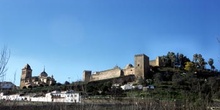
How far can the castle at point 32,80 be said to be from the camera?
6475cm

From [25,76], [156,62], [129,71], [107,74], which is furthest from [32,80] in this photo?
[156,62]

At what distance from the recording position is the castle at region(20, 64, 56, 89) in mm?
64750

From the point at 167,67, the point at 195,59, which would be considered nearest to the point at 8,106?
the point at 167,67

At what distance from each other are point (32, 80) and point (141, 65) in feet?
87.4

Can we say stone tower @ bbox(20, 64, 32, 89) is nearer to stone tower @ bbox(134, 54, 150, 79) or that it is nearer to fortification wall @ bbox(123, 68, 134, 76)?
fortification wall @ bbox(123, 68, 134, 76)

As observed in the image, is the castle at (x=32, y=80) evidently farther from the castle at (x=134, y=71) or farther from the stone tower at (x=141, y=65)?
the stone tower at (x=141, y=65)

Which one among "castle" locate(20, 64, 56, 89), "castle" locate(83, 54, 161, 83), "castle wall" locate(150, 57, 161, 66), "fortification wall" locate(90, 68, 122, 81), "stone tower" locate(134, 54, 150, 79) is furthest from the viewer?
"castle" locate(20, 64, 56, 89)

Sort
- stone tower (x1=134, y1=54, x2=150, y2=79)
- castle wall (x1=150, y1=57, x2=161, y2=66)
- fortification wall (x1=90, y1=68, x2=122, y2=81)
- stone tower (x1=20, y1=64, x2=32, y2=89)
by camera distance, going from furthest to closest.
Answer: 1. stone tower (x1=20, y1=64, x2=32, y2=89)
2. castle wall (x1=150, y1=57, x2=161, y2=66)
3. fortification wall (x1=90, y1=68, x2=122, y2=81)
4. stone tower (x1=134, y1=54, x2=150, y2=79)

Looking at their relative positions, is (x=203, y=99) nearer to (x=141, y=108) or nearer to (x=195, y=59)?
(x=141, y=108)

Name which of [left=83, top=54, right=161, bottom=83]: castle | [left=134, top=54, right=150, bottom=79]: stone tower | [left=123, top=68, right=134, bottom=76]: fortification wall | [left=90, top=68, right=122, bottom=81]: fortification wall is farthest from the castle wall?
[left=90, top=68, right=122, bottom=81]: fortification wall

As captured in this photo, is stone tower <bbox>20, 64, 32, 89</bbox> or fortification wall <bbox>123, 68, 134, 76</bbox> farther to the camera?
stone tower <bbox>20, 64, 32, 89</bbox>

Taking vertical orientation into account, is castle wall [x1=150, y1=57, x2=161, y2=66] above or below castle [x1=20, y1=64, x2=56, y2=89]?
above

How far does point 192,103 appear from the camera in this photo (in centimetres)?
930

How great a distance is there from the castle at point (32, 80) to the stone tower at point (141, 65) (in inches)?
691
